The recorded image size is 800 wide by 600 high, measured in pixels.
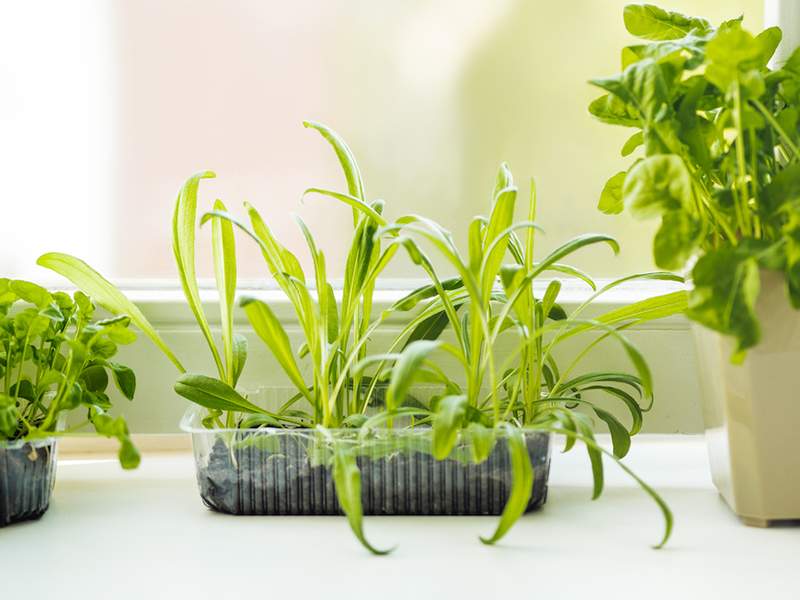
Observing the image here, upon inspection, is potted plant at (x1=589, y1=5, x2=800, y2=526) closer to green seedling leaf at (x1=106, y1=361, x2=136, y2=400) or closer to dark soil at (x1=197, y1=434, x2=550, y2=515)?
dark soil at (x1=197, y1=434, x2=550, y2=515)

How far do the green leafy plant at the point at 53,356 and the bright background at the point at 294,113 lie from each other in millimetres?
258

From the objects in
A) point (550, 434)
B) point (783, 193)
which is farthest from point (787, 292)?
point (550, 434)

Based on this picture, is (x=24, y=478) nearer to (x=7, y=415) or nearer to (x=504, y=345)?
(x=7, y=415)

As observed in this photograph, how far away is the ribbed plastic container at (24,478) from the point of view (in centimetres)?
62

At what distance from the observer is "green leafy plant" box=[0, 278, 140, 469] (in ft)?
2.10

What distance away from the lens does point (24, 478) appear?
0.63m

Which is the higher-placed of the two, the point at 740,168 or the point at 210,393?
the point at 740,168

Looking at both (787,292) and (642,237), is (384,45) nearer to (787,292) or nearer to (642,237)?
(642,237)

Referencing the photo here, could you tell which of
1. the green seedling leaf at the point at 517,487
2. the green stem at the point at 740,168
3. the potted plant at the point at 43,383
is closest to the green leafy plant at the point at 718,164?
the green stem at the point at 740,168

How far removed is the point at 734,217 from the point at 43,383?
0.55m

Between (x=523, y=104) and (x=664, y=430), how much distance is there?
0.40m

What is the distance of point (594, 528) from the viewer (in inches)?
24.5

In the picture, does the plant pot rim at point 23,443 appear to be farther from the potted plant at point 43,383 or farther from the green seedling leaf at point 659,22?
the green seedling leaf at point 659,22

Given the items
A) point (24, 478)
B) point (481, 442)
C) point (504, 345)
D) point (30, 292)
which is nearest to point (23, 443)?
point (24, 478)
